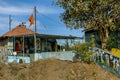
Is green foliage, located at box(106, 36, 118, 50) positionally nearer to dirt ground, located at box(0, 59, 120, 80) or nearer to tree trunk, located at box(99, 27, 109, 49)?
tree trunk, located at box(99, 27, 109, 49)

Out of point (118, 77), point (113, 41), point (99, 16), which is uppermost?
point (99, 16)

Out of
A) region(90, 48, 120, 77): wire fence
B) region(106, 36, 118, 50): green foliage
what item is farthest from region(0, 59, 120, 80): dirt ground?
region(106, 36, 118, 50): green foliage

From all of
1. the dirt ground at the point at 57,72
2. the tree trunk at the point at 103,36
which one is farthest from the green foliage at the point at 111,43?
the dirt ground at the point at 57,72

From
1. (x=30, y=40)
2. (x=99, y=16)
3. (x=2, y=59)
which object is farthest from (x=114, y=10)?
(x=30, y=40)

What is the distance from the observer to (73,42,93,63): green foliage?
19.9 meters

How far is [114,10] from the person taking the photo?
2180cm

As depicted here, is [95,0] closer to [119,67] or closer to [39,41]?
[119,67]

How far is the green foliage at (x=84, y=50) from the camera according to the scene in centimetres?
1994

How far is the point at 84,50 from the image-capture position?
20234mm

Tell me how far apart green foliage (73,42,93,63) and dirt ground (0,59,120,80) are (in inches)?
24.1

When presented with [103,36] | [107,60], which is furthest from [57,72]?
[103,36]

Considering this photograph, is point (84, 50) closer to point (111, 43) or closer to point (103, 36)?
point (103, 36)

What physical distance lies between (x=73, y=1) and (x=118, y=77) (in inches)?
241

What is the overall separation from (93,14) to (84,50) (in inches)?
119
